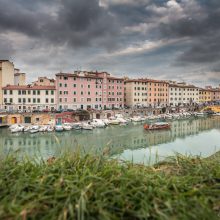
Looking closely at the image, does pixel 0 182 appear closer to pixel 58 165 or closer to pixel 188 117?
pixel 58 165

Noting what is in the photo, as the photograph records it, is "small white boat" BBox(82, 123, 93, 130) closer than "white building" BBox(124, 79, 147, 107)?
Yes

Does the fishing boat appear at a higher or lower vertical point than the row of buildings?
lower

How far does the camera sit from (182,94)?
312 ft

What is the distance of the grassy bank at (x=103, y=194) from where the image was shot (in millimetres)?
2547

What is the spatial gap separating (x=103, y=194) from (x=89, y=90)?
63.7m

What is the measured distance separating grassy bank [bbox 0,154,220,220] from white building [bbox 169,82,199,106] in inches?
3537

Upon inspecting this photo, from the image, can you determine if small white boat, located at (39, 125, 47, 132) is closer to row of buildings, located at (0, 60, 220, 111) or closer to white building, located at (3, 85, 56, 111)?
row of buildings, located at (0, 60, 220, 111)

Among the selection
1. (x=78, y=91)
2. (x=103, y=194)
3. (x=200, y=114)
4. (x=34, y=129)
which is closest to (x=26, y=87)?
(x=78, y=91)

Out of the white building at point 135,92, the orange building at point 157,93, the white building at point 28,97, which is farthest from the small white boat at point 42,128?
the orange building at point 157,93

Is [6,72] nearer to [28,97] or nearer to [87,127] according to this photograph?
[28,97]

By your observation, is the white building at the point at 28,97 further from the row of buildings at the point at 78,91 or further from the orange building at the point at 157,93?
the orange building at the point at 157,93

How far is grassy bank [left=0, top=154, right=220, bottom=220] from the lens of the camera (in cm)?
255

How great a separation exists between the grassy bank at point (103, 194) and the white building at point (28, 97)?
56.4 m

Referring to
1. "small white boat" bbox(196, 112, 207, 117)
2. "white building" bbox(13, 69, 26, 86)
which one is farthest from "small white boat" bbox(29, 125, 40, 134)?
"small white boat" bbox(196, 112, 207, 117)
